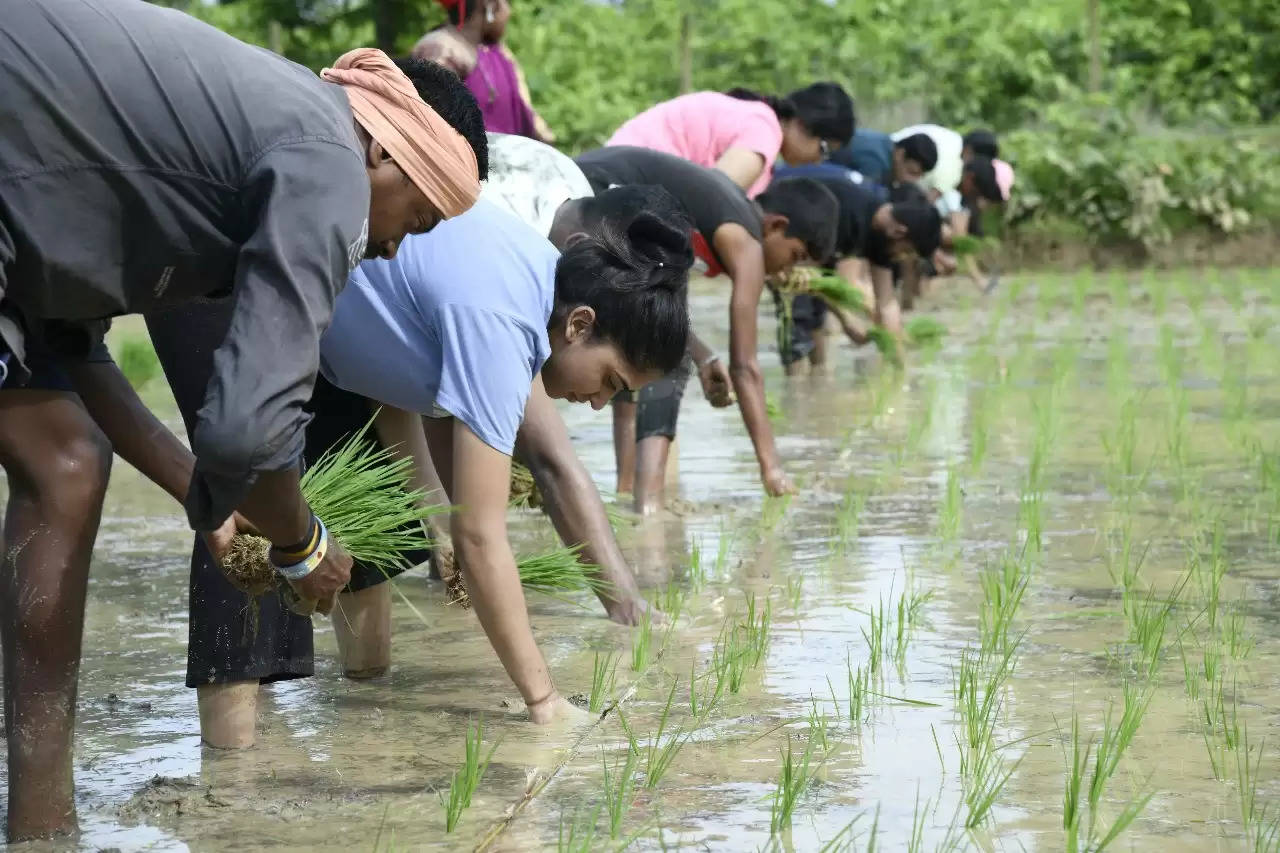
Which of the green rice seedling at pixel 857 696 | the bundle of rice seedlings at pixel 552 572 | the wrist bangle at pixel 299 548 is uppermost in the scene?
the wrist bangle at pixel 299 548

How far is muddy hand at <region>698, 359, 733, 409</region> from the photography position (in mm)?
5652

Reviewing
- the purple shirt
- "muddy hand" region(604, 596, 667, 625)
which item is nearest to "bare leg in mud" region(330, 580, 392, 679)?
"muddy hand" region(604, 596, 667, 625)

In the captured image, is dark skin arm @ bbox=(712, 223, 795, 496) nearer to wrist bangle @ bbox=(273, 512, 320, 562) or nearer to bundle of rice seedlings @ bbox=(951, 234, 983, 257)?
wrist bangle @ bbox=(273, 512, 320, 562)

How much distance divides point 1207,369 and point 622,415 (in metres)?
4.23

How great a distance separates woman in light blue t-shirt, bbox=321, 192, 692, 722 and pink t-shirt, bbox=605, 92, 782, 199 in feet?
9.83

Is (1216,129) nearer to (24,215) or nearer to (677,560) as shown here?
(677,560)

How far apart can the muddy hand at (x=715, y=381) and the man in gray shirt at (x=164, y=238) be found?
122 inches

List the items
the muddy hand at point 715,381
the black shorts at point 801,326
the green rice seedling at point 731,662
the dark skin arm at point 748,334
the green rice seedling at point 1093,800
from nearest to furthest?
1. the green rice seedling at point 1093,800
2. the green rice seedling at point 731,662
3. the dark skin arm at point 748,334
4. the muddy hand at point 715,381
5. the black shorts at point 801,326

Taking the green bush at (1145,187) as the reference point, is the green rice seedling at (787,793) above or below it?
below

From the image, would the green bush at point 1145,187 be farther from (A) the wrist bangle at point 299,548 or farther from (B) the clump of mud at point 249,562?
(A) the wrist bangle at point 299,548

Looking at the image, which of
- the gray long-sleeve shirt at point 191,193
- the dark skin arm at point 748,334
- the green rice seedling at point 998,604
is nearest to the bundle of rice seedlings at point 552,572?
the green rice seedling at point 998,604

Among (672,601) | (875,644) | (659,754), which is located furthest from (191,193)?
(672,601)

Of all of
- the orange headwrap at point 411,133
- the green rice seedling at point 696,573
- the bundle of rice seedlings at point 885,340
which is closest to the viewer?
the orange headwrap at point 411,133

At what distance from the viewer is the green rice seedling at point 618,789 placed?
8.24 ft
